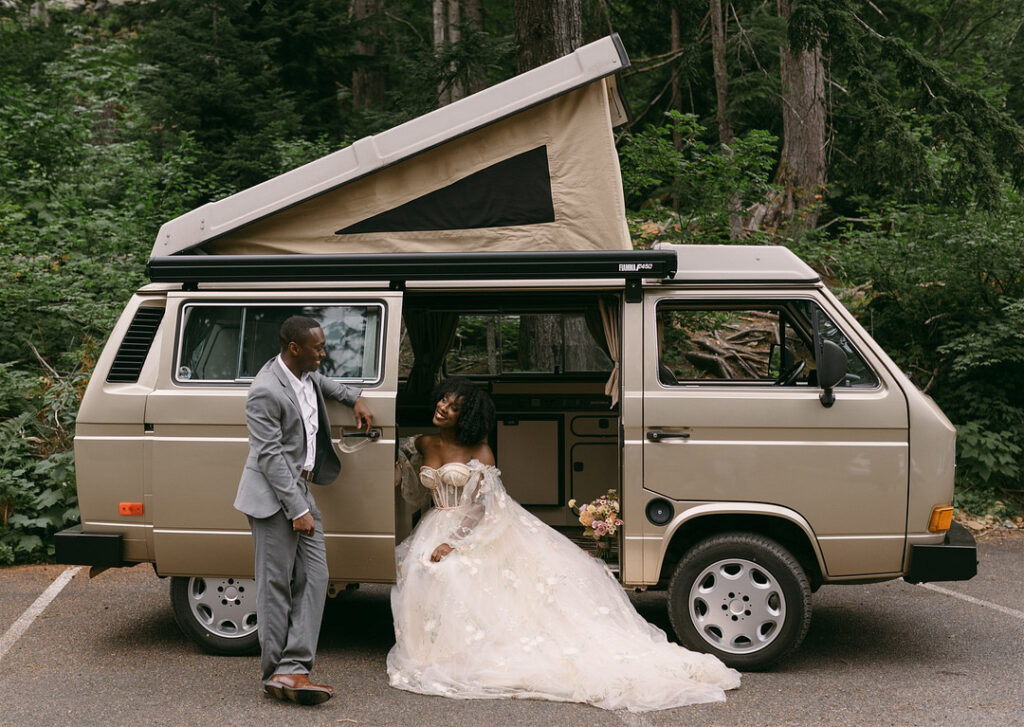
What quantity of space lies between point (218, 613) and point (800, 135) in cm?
1301

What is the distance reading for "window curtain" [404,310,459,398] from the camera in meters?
7.42

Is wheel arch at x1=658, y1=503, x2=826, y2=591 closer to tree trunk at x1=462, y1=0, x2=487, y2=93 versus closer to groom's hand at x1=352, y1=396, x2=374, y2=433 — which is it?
groom's hand at x1=352, y1=396, x2=374, y2=433

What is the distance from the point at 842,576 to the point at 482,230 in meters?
2.95

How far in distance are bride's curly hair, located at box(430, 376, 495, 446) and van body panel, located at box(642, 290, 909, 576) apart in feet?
3.35

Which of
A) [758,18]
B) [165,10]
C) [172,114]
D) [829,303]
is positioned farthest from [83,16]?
[829,303]

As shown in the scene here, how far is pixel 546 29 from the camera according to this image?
34.1ft

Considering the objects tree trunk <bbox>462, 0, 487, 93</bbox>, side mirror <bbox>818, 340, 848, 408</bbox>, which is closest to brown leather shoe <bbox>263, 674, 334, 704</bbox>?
side mirror <bbox>818, 340, 848, 408</bbox>

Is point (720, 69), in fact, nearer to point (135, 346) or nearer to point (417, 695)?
point (135, 346)

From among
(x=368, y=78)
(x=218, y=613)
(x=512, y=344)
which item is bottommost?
(x=218, y=613)

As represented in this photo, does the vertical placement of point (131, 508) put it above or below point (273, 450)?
below

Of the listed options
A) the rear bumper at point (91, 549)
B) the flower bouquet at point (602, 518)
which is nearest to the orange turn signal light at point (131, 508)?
the rear bumper at point (91, 549)

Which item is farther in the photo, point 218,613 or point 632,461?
point 218,613

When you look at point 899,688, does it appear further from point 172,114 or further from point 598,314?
point 172,114

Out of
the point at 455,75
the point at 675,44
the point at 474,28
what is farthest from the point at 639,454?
the point at 675,44
